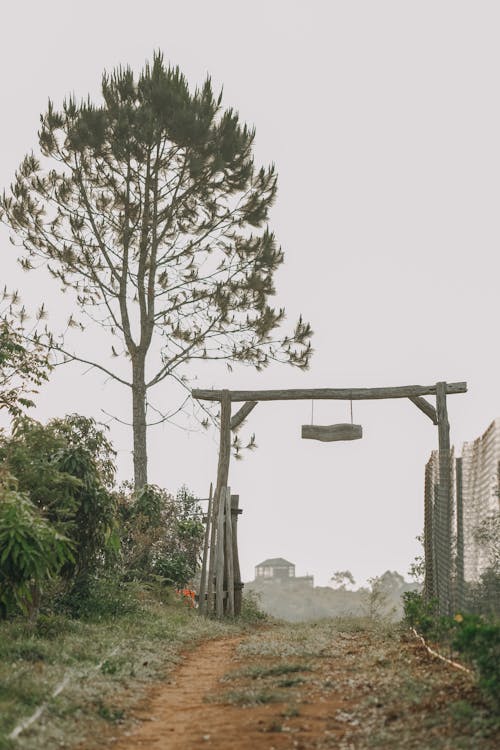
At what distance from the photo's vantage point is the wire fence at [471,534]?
10.2 m

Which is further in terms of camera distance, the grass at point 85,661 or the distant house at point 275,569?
the distant house at point 275,569

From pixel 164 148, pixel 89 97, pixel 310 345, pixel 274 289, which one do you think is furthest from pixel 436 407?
pixel 89 97

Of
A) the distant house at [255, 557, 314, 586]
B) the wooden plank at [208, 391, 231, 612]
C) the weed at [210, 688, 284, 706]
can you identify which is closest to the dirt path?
the weed at [210, 688, 284, 706]

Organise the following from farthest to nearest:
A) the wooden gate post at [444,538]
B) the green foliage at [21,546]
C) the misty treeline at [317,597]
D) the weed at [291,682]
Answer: the misty treeline at [317,597]
the wooden gate post at [444,538]
the green foliage at [21,546]
the weed at [291,682]

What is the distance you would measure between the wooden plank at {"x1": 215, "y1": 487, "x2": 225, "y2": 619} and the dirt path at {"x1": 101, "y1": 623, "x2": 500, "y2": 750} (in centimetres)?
725

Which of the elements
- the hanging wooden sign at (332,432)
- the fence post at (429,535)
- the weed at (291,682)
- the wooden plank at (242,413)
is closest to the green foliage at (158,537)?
the wooden plank at (242,413)

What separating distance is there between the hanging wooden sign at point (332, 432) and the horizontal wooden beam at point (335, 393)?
2.45ft

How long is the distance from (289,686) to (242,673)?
1117mm

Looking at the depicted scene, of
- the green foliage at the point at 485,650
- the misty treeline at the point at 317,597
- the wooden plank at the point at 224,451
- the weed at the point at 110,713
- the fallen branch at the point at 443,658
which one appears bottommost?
the misty treeline at the point at 317,597

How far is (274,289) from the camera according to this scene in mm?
24594

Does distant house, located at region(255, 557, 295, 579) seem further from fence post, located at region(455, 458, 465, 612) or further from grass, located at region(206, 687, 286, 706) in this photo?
grass, located at region(206, 687, 286, 706)

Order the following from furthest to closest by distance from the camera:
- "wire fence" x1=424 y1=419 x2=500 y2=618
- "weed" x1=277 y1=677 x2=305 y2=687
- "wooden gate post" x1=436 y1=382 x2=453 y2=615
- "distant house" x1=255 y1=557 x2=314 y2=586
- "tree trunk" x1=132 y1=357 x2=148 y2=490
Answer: "distant house" x1=255 y1=557 x2=314 y2=586, "tree trunk" x1=132 y1=357 x2=148 y2=490, "wooden gate post" x1=436 y1=382 x2=453 y2=615, "wire fence" x1=424 y1=419 x2=500 y2=618, "weed" x1=277 y1=677 x2=305 y2=687

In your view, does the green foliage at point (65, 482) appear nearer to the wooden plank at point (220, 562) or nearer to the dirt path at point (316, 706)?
the dirt path at point (316, 706)

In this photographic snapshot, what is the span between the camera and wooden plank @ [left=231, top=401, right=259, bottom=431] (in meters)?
19.0
